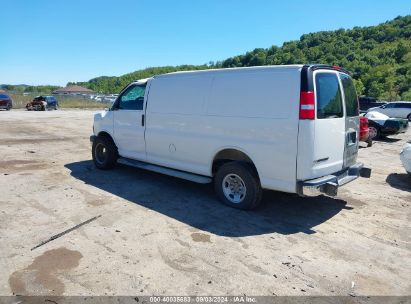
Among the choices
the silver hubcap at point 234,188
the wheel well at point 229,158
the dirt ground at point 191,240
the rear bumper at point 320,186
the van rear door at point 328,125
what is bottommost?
the dirt ground at point 191,240

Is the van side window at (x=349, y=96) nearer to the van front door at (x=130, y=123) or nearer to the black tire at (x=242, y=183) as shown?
the black tire at (x=242, y=183)

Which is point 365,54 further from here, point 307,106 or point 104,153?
point 307,106

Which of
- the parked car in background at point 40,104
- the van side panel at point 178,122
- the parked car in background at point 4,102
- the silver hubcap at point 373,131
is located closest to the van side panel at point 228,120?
the van side panel at point 178,122

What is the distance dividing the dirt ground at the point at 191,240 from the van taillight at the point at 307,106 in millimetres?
1619

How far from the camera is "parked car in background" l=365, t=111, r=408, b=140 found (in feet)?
48.5

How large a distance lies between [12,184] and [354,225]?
20.7 feet

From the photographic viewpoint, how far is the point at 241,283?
3514 mm

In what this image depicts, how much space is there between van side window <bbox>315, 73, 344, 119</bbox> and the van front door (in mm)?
3555

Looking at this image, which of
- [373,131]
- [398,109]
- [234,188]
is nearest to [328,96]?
[234,188]

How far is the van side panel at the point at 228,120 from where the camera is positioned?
4871mm

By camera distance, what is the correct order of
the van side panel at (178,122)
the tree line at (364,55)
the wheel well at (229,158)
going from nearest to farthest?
the wheel well at (229,158), the van side panel at (178,122), the tree line at (364,55)

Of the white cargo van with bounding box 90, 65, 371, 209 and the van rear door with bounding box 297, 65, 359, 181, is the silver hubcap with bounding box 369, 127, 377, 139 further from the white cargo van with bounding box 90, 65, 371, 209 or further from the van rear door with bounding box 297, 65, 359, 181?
the van rear door with bounding box 297, 65, 359, 181

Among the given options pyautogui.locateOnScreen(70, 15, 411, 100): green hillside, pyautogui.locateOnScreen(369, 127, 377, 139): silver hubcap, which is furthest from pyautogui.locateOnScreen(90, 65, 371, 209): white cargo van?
pyautogui.locateOnScreen(70, 15, 411, 100): green hillside

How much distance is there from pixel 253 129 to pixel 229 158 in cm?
73
